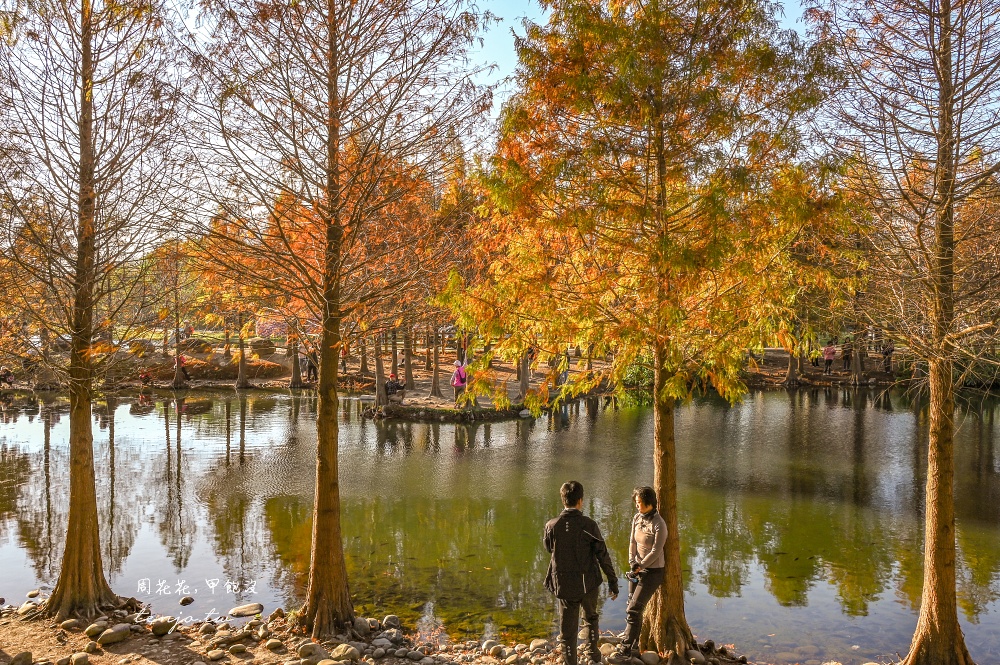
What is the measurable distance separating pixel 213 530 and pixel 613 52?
10.8 m

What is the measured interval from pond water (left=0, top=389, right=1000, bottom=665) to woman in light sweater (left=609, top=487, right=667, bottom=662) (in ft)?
4.90

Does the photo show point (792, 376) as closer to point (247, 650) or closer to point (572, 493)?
point (572, 493)

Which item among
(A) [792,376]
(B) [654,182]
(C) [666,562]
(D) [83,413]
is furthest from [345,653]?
(A) [792,376]

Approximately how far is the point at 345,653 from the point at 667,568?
3382 millimetres

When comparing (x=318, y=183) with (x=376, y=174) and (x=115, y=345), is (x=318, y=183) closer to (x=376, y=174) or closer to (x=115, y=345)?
(x=376, y=174)

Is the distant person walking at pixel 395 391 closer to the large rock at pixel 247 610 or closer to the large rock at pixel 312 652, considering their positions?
the large rock at pixel 247 610

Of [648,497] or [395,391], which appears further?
[395,391]

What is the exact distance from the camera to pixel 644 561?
6438 millimetres

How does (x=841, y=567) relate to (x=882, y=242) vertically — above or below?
below

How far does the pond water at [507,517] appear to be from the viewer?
9.28 meters

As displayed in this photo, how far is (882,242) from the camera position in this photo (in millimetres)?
7457

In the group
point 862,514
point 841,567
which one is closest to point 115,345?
point 841,567

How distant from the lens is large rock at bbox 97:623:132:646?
7285 millimetres

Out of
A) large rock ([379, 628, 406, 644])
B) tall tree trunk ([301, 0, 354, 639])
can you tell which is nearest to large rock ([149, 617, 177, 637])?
tall tree trunk ([301, 0, 354, 639])
